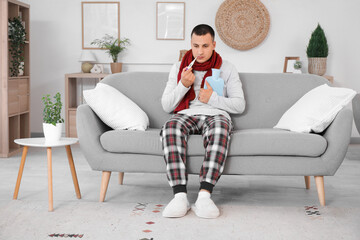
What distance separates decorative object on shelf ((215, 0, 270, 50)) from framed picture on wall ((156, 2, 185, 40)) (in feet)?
1.37

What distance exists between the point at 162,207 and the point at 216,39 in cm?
319

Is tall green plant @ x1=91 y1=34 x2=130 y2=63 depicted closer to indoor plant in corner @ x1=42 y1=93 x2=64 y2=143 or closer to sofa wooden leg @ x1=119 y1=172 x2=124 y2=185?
sofa wooden leg @ x1=119 y1=172 x2=124 y2=185

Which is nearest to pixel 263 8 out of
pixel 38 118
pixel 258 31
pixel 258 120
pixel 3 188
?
pixel 258 31

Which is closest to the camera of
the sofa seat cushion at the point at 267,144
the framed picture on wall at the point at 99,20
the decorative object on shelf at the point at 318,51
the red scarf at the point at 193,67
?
the sofa seat cushion at the point at 267,144

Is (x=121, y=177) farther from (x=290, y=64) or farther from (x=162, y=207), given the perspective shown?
(x=290, y=64)

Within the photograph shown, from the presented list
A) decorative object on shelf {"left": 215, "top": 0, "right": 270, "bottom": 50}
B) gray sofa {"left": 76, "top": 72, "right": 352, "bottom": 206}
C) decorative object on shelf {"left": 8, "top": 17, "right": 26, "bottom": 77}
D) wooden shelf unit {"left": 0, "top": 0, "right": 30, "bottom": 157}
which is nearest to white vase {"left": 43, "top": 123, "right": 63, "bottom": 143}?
gray sofa {"left": 76, "top": 72, "right": 352, "bottom": 206}

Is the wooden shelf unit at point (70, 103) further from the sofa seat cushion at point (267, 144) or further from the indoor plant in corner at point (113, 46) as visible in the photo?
the sofa seat cushion at point (267, 144)

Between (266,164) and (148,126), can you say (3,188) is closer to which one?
(148,126)

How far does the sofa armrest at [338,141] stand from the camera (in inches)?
102

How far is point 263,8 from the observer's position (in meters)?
5.30

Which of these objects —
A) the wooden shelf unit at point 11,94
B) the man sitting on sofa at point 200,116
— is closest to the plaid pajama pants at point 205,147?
the man sitting on sofa at point 200,116

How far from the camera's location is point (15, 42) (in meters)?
4.43

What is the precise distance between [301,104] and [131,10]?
3.08 m

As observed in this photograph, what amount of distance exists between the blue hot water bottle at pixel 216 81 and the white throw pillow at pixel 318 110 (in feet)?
1.50
